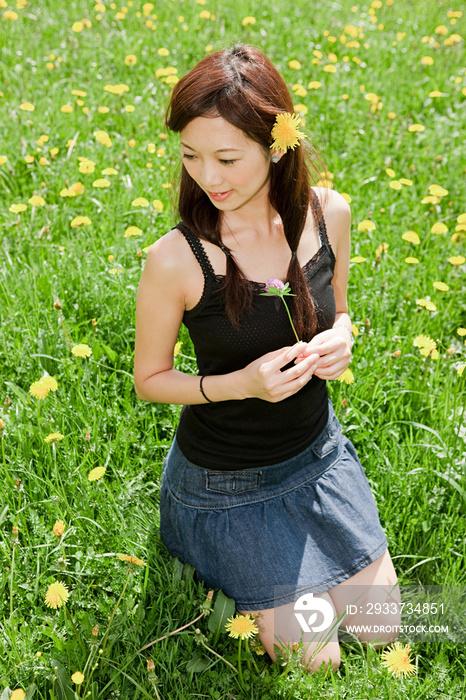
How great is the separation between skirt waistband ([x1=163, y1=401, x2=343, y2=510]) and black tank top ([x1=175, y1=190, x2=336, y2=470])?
21 mm

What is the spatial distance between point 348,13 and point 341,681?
14.8ft

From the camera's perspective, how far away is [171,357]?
1839mm

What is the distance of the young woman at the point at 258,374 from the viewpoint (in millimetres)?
1579

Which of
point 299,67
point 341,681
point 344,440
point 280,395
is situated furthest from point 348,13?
point 341,681

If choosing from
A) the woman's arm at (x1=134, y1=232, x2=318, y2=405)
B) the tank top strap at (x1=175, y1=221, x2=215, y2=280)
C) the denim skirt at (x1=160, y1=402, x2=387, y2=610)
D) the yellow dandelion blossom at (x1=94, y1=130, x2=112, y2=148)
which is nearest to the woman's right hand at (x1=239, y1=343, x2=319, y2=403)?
the woman's arm at (x1=134, y1=232, x2=318, y2=405)

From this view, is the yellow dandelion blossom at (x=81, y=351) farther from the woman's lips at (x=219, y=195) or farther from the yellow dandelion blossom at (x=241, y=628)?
the yellow dandelion blossom at (x=241, y=628)

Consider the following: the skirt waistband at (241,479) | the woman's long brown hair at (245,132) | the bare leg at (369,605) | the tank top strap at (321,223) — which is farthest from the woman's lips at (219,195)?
the bare leg at (369,605)

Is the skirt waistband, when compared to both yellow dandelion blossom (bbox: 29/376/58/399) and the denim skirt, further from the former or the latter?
yellow dandelion blossom (bbox: 29/376/58/399)

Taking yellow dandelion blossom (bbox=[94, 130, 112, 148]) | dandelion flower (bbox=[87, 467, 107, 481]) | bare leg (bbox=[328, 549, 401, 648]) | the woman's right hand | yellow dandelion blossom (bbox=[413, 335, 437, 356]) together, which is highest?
yellow dandelion blossom (bbox=[94, 130, 112, 148])

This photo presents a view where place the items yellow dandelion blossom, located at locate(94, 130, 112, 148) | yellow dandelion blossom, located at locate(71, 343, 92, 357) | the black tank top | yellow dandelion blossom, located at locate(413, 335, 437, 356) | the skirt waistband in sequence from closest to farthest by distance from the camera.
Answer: the black tank top, the skirt waistband, yellow dandelion blossom, located at locate(71, 343, 92, 357), yellow dandelion blossom, located at locate(413, 335, 437, 356), yellow dandelion blossom, located at locate(94, 130, 112, 148)

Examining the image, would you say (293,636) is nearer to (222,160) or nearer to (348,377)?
(348,377)

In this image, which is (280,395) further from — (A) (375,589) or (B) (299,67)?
(B) (299,67)

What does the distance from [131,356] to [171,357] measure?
1.84 feet

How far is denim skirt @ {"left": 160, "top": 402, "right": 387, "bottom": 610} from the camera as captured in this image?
181cm
